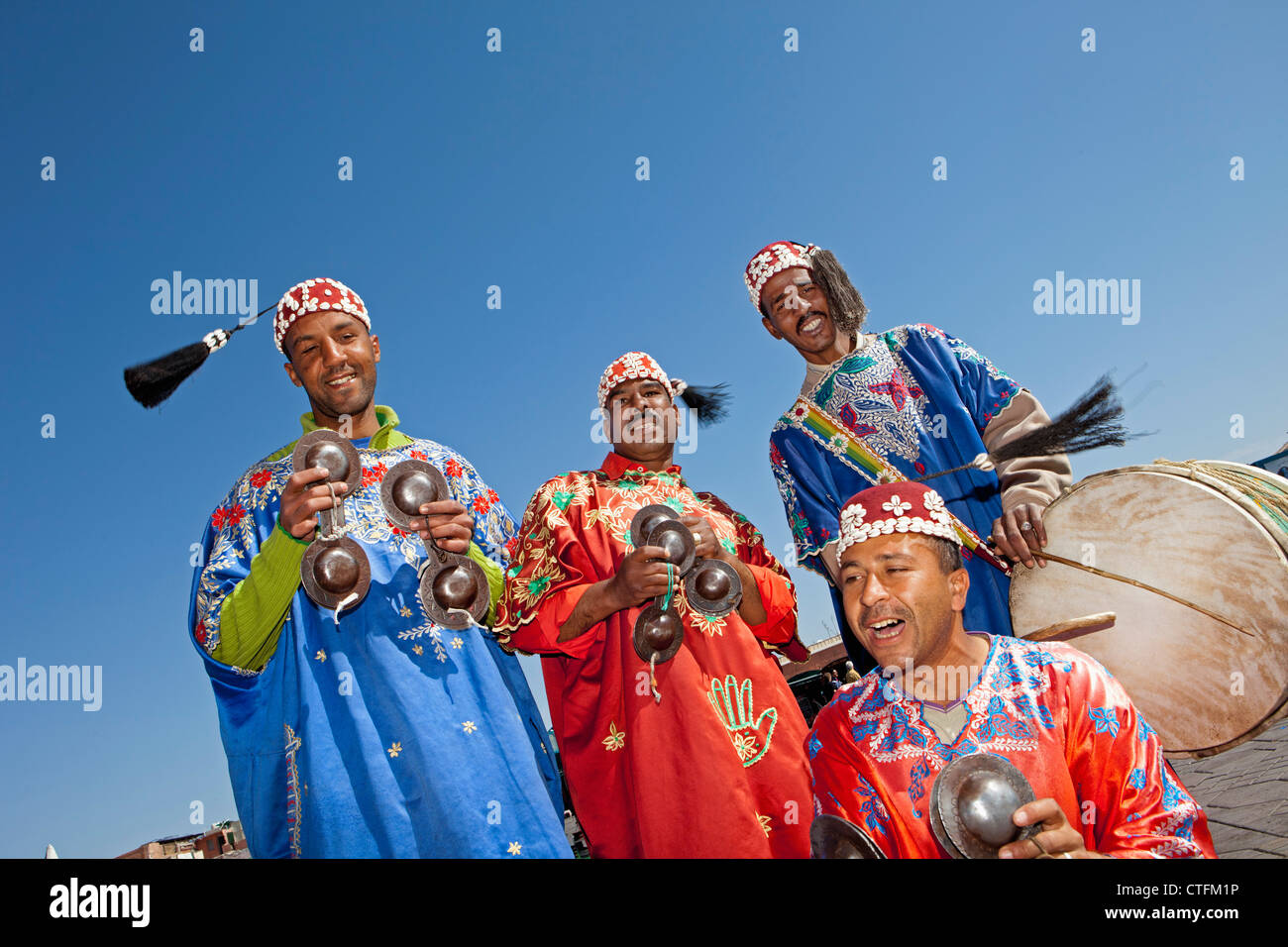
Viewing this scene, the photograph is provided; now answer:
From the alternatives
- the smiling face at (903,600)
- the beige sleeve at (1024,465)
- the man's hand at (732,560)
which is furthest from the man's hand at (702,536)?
the beige sleeve at (1024,465)

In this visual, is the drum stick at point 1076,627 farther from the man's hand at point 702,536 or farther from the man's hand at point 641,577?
the man's hand at point 641,577

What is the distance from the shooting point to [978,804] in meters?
2.05

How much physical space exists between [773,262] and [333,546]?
2245 millimetres

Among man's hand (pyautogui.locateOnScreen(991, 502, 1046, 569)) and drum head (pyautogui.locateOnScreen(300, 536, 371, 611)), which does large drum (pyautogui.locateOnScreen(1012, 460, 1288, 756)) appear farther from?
drum head (pyautogui.locateOnScreen(300, 536, 371, 611))

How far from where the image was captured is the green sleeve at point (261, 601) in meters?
3.11

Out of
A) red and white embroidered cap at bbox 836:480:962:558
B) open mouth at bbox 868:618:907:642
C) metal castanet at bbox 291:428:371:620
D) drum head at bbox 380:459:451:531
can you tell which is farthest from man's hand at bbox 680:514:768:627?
metal castanet at bbox 291:428:371:620

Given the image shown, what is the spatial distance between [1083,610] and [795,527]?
1152 millimetres

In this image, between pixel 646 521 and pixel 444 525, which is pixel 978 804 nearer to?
pixel 646 521

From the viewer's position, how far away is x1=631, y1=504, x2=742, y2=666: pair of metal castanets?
10.1 ft

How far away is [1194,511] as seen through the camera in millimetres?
3168

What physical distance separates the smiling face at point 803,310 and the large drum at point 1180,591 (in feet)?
3.98

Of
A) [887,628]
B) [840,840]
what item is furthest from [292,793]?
[887,628]

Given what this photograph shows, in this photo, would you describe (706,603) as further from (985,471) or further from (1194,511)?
(1194,511)
